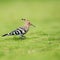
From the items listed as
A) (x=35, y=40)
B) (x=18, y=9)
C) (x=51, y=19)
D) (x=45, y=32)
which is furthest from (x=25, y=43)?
(x=18, y=9)

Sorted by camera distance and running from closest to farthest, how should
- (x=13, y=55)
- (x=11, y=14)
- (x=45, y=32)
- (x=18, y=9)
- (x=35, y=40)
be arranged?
(x=13, y=55) < (x=35, y=40) < (x=45, y=32) < (x=11, y=14) < (x=18, y=9)

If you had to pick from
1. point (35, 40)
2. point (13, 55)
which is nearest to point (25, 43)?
point (35, 40)

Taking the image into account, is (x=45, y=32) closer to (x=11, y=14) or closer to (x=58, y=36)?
(x=58, y=36)

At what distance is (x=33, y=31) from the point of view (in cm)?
1766

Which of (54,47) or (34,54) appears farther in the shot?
(54,47)

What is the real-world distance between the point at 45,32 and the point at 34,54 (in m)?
4.65

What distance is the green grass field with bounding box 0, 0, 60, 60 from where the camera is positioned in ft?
41.7

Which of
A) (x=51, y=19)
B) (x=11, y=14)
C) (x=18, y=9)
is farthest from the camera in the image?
(x=18, y=9)

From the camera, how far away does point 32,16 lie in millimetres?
23766

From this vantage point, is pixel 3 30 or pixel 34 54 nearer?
pixel 34 54

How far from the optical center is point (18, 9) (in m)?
27.0

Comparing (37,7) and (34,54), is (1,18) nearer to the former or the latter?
(37,7)

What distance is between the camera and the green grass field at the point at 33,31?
500 inches

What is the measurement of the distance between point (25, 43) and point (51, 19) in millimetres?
8392
